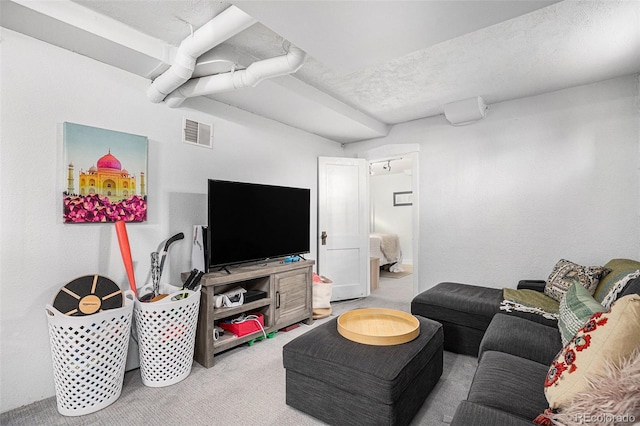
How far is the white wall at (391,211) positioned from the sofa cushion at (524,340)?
19.0ft

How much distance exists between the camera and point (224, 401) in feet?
6.49

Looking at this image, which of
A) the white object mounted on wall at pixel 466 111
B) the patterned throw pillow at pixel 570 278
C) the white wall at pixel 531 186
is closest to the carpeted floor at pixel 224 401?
the patterned throw pillow at pixel 570 278

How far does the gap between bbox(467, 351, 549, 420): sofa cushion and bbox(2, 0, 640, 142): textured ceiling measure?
182 centimetres

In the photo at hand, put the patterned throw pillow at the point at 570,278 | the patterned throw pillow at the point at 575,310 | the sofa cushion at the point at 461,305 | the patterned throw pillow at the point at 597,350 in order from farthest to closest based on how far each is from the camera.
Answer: the sofa cushion at the point at 461,305, the patterned throw pillow at the point at 570,278, the patterned throw pillow at the point at 575,310, the patterned throw pillow at the point at 597,350

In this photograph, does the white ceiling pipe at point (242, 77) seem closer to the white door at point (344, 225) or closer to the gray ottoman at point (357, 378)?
the gray ottoman at point (357, 378)

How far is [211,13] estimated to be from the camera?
75.8 inches

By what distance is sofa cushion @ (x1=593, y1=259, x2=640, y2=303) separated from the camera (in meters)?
2.10

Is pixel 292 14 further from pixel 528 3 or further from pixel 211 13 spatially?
pixel 528 3

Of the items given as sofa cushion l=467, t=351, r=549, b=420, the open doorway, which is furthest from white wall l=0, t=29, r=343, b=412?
the open doorway

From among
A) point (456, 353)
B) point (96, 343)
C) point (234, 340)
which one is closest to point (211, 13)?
point (96, 343)

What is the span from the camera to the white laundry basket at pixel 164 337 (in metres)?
2.10

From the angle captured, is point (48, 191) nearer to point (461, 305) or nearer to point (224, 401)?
point (224, 401)

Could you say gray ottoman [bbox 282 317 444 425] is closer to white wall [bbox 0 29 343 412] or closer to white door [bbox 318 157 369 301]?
white wall [bbox 0 29 343 412]

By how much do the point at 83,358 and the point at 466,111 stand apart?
4.05m
